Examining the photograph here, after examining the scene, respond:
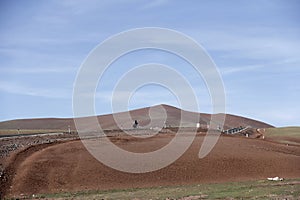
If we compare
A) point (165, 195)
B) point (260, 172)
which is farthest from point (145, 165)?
point (165, 195)

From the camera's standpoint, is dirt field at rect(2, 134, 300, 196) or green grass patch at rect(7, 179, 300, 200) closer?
green grass patch at rect(7, 179, 300, 200)

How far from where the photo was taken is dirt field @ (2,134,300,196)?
3250 cm

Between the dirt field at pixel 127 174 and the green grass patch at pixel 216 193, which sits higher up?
the dirt field at pixel 127 174

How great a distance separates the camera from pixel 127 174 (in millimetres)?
34969

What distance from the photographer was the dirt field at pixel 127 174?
32.5 metres

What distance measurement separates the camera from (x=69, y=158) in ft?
122

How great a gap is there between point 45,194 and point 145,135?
18.2 m

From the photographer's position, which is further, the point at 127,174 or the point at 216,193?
the point at 127,174

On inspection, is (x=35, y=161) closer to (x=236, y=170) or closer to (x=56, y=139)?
(x=56, y=139)

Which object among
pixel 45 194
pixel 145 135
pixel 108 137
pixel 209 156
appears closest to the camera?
pixel 45 194

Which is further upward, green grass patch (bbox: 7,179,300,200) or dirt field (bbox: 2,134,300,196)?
dirt field (bbox: 2,134,300,196)

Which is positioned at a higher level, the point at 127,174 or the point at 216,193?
the point at 127,174

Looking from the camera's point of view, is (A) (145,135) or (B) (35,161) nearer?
(B) (35,161)

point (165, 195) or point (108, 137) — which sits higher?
point (108, 137)
